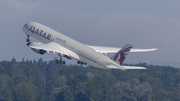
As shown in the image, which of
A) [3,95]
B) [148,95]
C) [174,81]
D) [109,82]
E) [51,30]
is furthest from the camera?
[174,81]

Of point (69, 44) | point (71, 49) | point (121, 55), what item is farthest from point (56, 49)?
point (121, 55)

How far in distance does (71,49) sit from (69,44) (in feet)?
4.47

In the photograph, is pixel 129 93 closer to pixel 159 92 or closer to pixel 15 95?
pixel 159 92

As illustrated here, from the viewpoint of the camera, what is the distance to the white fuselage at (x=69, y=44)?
228 ft

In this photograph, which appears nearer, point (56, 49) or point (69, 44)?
point (69, 44)

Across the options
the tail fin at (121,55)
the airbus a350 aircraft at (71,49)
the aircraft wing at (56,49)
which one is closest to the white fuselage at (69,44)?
the airbus a350 aircraft at (71,49)

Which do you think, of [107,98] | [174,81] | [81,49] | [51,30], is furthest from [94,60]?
[174,81]

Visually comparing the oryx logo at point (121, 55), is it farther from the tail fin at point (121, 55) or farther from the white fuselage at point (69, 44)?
the white fuselage at point (69, 44)

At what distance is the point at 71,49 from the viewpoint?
7400cm

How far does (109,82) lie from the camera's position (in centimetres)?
17212

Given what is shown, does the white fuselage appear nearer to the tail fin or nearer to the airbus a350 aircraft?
the airbus a350 aircraft

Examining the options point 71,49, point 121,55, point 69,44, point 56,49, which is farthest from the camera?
point 56,49

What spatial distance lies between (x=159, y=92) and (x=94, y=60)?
3413 inches

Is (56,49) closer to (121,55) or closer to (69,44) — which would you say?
(69,44)
